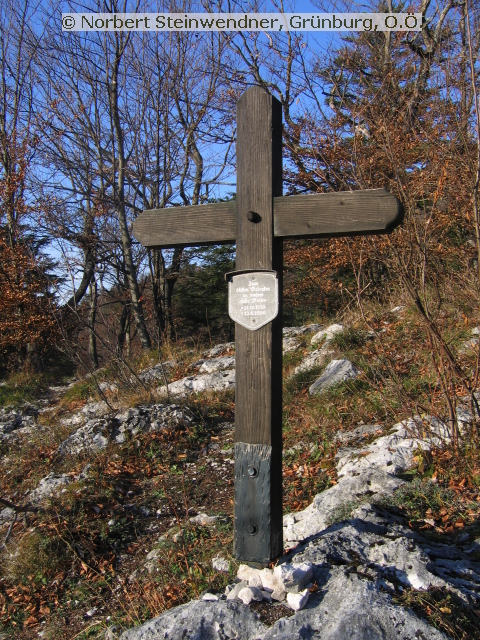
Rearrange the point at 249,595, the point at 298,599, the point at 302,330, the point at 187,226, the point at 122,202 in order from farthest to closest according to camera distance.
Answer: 1. the point at 122,202
2. the point at 302,330
3. the point at 187,226
4. the point at 249,595
5. the point at 298,599

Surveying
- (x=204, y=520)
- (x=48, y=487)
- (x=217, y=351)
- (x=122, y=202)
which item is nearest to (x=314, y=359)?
(x=217, y=351)

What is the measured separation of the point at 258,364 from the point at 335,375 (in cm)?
400

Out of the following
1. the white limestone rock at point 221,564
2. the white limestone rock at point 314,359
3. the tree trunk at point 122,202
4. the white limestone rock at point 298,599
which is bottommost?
the white limestone rock at point 221,564

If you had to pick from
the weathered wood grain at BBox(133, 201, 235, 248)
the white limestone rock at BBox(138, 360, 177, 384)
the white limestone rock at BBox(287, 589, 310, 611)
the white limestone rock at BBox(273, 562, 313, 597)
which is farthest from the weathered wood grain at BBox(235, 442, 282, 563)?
the white limestone rock at BBox(138, 360, 177, 384)

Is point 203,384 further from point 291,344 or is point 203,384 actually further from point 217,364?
point 291,344

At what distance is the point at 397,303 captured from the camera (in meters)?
9.25

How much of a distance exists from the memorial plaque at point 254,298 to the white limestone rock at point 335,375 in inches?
152

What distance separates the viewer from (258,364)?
9.37ft

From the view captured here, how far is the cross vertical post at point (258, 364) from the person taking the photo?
2.86 meters

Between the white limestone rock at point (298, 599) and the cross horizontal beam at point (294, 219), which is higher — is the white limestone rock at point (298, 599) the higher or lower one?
the lower one

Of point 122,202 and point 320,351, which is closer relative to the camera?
point 320,351

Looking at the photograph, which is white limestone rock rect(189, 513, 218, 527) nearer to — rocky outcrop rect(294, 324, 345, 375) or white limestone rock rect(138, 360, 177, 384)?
rocky outcrop rect(294, 324, 345, 375)

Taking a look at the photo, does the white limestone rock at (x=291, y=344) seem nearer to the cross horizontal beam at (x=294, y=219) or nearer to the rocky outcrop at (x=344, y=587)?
the rocky outcrop at (x=344, y=587)

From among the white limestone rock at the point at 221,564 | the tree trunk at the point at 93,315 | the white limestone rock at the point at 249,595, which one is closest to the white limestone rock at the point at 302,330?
the tree trunk at the point at 93,315
